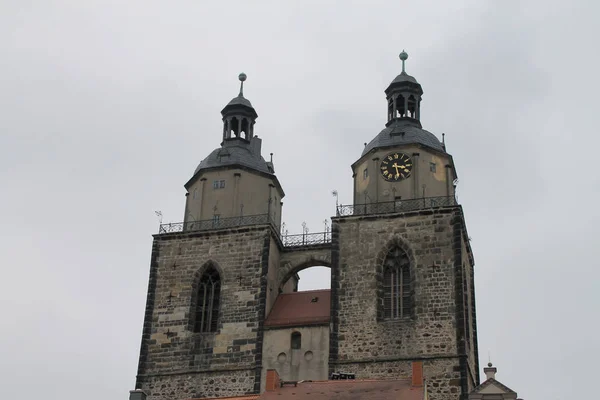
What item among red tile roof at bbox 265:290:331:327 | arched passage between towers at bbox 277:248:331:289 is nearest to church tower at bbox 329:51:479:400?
red tile roof at bbox 265:290:331:327

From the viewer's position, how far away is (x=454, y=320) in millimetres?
36719

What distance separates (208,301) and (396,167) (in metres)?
8.85

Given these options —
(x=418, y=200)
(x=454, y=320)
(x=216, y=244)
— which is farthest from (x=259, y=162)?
(x=454, y=320)

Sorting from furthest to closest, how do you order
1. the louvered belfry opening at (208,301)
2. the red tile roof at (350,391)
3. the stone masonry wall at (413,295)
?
the louvered belfry opening at (208,301) → the stone masonry wall at (413,295) → the red tile roof at (350,391)

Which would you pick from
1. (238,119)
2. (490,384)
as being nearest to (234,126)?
(238,119)

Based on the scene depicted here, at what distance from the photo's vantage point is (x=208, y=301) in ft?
132

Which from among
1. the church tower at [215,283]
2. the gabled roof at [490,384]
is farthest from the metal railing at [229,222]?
the gabled roof at [490,384]

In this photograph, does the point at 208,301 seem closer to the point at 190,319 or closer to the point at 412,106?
the point at 190,319

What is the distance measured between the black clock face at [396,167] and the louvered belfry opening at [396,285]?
3048 millimetres

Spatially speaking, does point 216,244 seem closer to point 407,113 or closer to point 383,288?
point 383,288

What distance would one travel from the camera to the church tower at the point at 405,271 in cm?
3647

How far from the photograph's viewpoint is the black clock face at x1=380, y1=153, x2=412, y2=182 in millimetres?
40250

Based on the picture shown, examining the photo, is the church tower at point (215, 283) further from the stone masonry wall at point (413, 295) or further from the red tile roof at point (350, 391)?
the red tile roof at point (350, 391)

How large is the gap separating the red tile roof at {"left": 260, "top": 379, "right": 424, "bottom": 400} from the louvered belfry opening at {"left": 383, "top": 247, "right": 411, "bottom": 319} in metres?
8.42
